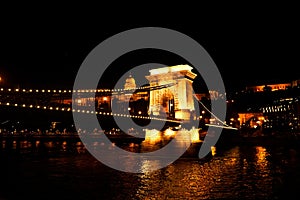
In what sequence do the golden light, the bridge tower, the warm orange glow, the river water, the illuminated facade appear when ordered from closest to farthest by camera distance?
the river water → the warm orange glow → the golden light → the bridge tower → the illuminated facade

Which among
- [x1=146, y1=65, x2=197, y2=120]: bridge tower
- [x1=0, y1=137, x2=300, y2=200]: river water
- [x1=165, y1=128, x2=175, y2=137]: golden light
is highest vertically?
[x1=146, y1=65, x2=197, y2=120]: bridge tower

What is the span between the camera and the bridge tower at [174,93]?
184 feet

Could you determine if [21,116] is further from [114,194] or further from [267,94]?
[267,94]

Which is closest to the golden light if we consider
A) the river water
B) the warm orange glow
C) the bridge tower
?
→ the warm orange glow

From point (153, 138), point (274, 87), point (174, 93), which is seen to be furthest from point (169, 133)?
point (274, 87)

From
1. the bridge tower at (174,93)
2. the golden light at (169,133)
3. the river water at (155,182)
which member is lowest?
the river water at (155,182)

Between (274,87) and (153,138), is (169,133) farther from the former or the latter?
(274,87)

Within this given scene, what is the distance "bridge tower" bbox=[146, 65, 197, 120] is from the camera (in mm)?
56219

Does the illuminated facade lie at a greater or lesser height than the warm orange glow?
greater

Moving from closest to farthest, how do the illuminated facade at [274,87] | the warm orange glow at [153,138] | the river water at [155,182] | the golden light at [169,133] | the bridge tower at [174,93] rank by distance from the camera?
the river water at [155,182] < the warm orange glow at [153,138] < the golden light at [169,133] < the bridge tower at [174,93] < the illuminated facade at [274,87]

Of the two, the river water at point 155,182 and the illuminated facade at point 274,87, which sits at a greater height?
the illuminated facade at point 274,87

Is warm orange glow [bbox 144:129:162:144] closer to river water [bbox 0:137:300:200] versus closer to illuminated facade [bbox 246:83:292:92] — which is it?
river water [bbox 0:137:300:200]

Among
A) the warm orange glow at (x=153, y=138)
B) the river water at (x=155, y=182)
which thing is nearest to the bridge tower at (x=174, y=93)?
the warm orange glow at (x=153, y=138)

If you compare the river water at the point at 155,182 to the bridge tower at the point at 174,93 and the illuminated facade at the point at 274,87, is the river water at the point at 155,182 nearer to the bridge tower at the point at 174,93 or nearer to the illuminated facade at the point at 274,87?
the bridge tower at the point at 174,93
